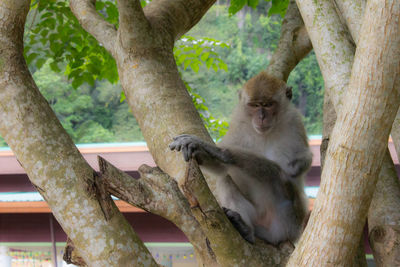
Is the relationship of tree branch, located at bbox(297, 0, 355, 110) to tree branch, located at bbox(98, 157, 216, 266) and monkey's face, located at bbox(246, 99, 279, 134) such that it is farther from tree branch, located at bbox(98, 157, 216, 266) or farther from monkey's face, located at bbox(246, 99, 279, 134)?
monkey's face, located at bbox(246, 99, 279, 134)

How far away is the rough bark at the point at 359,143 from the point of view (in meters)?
1.22

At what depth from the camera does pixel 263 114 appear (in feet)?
9.59

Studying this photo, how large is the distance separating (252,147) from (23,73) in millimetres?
1566

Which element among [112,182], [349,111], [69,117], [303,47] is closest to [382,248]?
[349,111]

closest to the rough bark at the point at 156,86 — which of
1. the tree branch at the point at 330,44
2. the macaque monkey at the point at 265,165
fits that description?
the macaque monkey at the point at 265,165

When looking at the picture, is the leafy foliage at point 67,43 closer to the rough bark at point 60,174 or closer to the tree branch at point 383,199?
the rough bark at point 60,174

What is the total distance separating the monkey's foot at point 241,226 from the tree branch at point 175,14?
1.13 metres

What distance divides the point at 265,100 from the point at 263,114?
3.5 inches

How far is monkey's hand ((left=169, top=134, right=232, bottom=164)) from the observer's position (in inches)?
82.4

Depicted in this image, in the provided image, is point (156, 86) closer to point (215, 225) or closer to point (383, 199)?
point (215, 225)

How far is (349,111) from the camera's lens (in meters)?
1.27

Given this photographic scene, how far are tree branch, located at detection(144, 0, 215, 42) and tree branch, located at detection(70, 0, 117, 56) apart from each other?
263 millimetres

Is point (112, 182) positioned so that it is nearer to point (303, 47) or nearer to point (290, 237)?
point (290, 237)

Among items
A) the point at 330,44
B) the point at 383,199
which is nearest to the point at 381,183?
the point at 383,199
